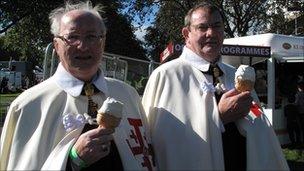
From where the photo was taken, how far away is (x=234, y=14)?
32.4 m

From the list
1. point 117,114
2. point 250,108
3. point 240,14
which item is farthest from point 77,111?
point 240,14

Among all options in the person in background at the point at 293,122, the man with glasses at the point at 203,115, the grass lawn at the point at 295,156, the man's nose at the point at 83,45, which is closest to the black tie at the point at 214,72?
the man with glasses at the point at 203,115

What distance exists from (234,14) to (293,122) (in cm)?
1956

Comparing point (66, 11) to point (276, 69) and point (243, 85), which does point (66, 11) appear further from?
point (276, 69)

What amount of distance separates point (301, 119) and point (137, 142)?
36.7ft

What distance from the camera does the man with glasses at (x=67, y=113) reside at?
294cm

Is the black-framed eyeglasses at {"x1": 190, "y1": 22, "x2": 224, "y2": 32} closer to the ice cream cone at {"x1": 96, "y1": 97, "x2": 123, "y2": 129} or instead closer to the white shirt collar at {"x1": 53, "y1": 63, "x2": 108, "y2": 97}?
the white shirt collar at {"x1": 53, "y1": 63, "x2": 108, "y2": 97}

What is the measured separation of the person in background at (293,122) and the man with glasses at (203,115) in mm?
10341

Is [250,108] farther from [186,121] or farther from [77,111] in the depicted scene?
[77,111]

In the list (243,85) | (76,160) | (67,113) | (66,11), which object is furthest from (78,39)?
(243,85)

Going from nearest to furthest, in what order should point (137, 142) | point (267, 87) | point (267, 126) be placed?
point (137, 142) < point (267, 126) < point (267, 87)

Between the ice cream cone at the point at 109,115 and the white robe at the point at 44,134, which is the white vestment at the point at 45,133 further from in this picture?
the ice cream cone at the point at 109,115

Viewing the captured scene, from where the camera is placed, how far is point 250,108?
3.41 metres

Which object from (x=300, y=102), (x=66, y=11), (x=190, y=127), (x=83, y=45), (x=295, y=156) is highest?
(x=66, y=11)
